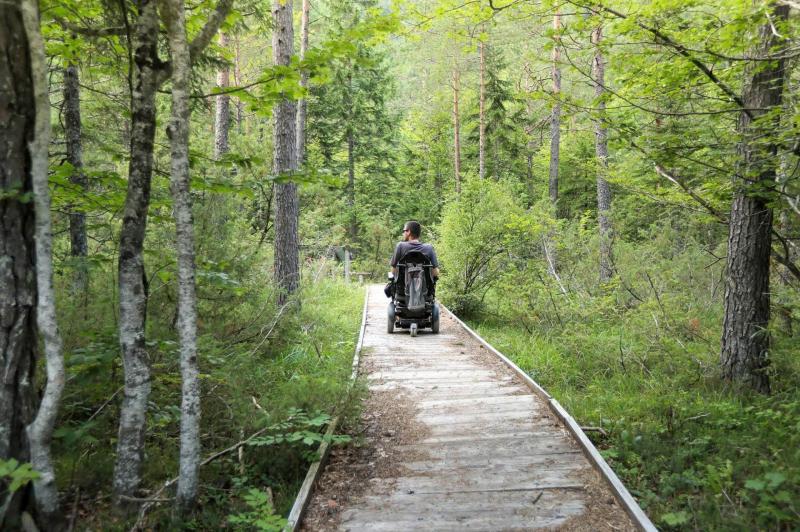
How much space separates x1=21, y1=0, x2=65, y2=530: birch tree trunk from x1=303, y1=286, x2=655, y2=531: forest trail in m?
1.74

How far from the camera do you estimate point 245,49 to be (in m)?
18.6

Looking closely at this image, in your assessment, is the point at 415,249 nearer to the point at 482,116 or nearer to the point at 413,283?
the point at 413,283

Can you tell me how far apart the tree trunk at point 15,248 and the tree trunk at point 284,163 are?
5.71 m

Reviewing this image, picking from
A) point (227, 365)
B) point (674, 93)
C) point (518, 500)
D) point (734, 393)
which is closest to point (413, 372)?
point (227, 365)

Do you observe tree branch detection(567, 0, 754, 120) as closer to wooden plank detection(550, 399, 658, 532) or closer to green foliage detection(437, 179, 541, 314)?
wooden plank detection(550, 399, 658, 532)

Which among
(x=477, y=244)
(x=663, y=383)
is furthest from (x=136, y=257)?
(x=477, y=244)

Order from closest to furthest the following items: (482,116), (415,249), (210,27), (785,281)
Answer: (210,27) → (785,281) → (415,249) → (482,116)

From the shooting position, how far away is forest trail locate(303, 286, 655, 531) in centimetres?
322

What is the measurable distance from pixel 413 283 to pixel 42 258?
6.20 meters

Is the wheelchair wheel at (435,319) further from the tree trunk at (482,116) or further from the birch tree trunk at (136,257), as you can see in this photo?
the tree trunk at (482,116)

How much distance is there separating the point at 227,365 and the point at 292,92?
2.74 m

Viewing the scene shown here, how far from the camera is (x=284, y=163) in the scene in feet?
29.9

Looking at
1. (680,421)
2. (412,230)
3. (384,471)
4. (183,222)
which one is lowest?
(384,471)

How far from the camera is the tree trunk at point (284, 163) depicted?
8672 mm
